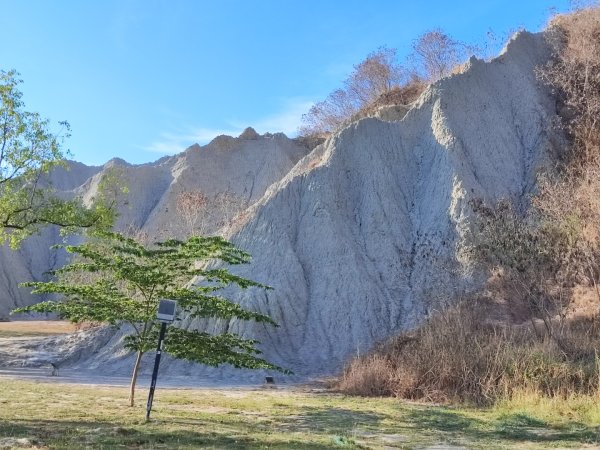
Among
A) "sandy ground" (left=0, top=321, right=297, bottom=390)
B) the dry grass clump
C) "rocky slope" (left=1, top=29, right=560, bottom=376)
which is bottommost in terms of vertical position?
"sandy ground" (left=0, top=321, right=297, bottom=390)

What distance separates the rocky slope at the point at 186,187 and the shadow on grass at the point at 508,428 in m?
37.0

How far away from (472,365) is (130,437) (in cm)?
882

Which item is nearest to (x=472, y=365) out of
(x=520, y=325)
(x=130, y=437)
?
(x=520, y=325)

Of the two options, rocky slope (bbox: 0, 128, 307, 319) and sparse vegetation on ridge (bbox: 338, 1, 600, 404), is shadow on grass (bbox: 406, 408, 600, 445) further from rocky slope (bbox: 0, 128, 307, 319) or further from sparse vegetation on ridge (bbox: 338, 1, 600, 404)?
rocky slope (bbox: 0, 128, 307, 319)

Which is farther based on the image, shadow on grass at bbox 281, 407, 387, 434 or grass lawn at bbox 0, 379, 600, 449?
shadow on grass at bbox 281, 407, 387, 434

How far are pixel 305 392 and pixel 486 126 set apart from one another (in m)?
17.2

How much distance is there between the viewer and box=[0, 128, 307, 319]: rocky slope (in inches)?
2010

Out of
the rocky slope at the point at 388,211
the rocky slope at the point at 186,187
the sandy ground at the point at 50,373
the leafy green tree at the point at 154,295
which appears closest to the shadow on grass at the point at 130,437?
the leafy green tree at the point at 154,295

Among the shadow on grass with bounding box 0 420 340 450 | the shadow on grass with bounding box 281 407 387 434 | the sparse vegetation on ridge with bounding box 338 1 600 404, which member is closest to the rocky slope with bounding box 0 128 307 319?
the sparse vegetation on ridge with bounding box 338 1 600 404

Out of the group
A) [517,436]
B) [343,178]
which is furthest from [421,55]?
[517,436]

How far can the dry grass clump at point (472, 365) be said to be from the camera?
12.6 metres

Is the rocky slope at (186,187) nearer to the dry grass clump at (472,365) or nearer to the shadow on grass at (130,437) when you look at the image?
the dry grass clump at (472,365)

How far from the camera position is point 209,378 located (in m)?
19.8

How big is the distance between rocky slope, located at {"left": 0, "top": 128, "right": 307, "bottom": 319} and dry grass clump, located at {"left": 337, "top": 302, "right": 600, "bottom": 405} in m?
31.9
